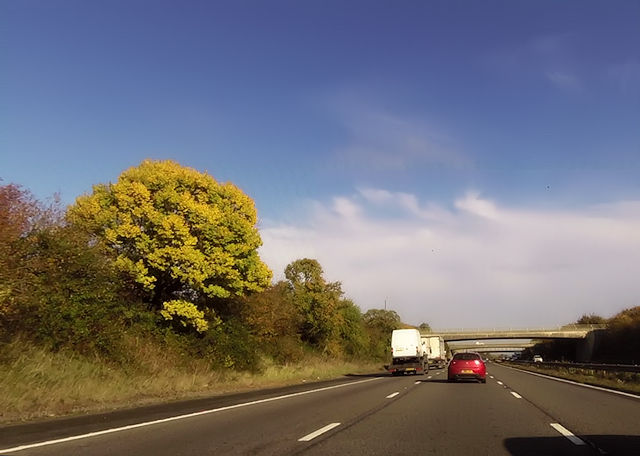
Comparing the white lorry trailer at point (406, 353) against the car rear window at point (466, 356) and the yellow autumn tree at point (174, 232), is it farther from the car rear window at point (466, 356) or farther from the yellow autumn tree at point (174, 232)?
the yellow autumn tree at point (174, 232)

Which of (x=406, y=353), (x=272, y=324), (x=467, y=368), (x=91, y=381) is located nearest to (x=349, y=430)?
(x=91, y=381)

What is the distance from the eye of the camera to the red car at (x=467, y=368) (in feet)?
88.7

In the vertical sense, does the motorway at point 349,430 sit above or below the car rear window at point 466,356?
below

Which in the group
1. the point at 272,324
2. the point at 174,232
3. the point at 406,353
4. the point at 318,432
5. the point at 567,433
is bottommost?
the point at 318,432

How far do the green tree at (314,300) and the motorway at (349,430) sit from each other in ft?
123

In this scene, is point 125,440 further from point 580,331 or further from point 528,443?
point 580,331

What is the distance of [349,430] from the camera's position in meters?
10.2

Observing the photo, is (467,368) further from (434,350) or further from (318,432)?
(434,350)

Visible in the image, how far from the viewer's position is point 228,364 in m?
28.1

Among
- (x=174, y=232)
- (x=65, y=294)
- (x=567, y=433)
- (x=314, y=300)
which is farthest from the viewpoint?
(x=314, y=300)

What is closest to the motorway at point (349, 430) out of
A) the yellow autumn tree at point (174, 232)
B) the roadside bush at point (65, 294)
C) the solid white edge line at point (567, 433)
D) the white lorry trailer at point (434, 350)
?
the solid white edge line at point (567, 433)

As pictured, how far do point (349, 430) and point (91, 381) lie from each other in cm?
1041

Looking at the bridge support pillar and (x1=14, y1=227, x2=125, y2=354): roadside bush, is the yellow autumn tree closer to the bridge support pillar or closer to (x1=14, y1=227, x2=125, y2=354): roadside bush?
(x1=14, y1=227, x2=125, y2=354): roadside bush

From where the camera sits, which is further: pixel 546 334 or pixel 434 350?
pixel 546 334
